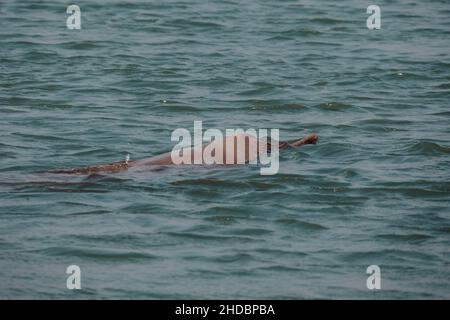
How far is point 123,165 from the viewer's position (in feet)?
35.3

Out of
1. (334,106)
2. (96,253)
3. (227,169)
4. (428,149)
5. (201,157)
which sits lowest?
(96,253)

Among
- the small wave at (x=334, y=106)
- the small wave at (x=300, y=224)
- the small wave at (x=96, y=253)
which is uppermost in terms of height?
the small wave at (x=334, y=106)

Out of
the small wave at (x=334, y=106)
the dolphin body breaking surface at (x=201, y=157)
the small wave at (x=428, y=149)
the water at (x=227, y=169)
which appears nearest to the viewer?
the water at (x=227, y=169)

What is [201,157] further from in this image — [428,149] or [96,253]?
[428,149]

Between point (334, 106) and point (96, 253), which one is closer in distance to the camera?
point (96, 253)

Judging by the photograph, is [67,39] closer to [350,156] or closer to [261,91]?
[261,91]

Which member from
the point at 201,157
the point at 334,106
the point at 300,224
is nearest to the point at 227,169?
the point at 201,157

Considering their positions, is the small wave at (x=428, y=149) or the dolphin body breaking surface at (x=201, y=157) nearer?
the dolphin body breaking surface at (x=201, y=157)

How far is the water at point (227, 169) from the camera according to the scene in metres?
8.20

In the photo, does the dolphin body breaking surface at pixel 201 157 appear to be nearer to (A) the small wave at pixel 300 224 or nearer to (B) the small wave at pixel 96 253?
(A) the small wave at pixel 300 224

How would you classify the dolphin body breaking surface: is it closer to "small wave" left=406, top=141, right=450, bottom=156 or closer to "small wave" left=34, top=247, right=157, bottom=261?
"small wave" left=406, top=141, right=450, bottom=156

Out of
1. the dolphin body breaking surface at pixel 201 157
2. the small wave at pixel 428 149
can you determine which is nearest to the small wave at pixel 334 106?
the small wave at pixel 428 149

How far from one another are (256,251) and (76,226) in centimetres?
164

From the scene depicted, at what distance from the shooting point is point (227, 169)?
10.8 m
